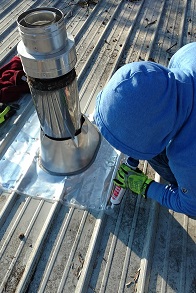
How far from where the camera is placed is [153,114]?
116 centimetres

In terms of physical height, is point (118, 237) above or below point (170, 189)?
below

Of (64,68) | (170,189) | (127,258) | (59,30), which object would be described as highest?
(59,30)

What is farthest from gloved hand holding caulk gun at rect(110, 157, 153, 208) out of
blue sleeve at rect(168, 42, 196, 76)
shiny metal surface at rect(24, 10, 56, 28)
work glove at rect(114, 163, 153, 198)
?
shiny metal surface at rect(24, 10, 56, 28)

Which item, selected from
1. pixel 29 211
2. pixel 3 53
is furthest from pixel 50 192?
pixel 3 53

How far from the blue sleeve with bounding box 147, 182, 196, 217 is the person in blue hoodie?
2cm

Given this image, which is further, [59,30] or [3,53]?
[3,53]

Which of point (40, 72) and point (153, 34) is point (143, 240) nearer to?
point (40, 72)

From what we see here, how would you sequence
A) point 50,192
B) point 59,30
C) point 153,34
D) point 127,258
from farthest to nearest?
point 153,34, point 50,192, point 127,258, point 59,30

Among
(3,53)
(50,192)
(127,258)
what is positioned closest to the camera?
(127,258)

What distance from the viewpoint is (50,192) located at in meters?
1.88

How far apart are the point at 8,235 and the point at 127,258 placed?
0.64 m

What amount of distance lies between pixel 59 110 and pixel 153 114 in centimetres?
71

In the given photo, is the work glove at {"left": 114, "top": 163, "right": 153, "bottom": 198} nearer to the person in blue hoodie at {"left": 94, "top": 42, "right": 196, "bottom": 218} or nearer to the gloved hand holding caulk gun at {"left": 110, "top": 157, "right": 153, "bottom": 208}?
the gloved hand holding caulk gun at {"left": 110, "top": 157, "right": 153, "bottom": 208}

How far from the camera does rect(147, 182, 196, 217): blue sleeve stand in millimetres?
1424
